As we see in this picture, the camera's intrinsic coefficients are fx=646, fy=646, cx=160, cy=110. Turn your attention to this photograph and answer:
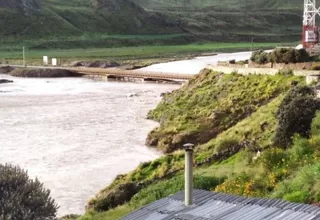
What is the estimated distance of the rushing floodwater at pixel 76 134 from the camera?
27.4m

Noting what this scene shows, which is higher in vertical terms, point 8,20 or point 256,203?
point 8,20

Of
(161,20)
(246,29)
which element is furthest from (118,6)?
(246,29)

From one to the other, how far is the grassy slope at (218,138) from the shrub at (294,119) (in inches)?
34.7

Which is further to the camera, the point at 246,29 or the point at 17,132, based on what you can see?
the point at 246,29

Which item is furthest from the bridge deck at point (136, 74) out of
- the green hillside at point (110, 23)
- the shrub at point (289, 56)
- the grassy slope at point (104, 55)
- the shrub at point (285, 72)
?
the green hillside at point (110, 23)

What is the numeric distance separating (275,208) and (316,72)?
24909 millimetres

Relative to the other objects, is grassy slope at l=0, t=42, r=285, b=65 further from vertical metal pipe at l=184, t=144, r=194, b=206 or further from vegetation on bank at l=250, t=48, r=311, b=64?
vertical metal pipe at l=184, t=144, r=194, b=206

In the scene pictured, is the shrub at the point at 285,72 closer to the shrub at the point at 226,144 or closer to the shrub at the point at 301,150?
the shrub at the point at 226,144

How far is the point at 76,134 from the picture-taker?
38562mm

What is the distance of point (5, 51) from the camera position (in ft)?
412

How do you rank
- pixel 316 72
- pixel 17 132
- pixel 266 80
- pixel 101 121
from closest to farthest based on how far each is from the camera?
Result: 1. pixel 316 72
2. pixel 266 80
3. pixel 17 132
4. pixel 101 121

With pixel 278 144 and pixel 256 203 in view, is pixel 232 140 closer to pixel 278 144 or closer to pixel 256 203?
pixel 278 144

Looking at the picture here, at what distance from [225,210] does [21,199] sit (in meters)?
7.21

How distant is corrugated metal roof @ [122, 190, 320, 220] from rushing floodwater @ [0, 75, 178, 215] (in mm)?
12741
